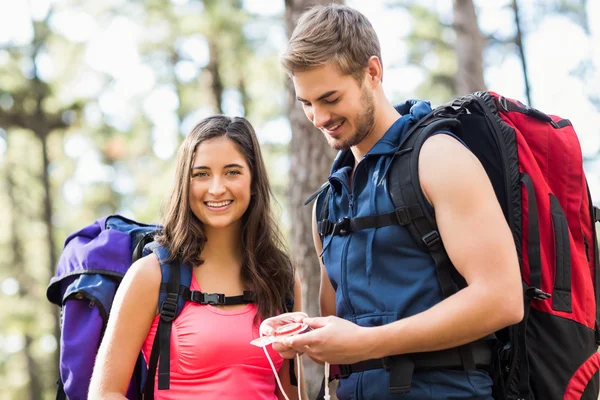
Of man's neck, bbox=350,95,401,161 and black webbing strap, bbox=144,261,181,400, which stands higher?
man's neck, bbox=350,95,401,161

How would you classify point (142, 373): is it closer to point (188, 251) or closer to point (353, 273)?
point (188, 251)

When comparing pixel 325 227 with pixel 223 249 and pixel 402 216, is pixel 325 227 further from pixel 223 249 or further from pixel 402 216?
pixel 223 249

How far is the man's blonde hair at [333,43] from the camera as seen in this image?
3.04 m

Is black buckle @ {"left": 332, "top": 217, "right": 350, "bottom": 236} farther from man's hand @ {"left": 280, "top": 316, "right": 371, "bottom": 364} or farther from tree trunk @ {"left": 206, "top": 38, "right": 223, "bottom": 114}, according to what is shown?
tree trunk @ {"left": 206, "top": 38, "right": 223, "bottom": 114}

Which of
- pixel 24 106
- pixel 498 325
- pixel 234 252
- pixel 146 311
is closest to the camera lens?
pixel 498 325

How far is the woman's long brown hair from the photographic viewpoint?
3.44 metres

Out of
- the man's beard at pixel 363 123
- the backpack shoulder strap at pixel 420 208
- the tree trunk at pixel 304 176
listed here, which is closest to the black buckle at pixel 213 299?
the man's beard at pixel 363 123

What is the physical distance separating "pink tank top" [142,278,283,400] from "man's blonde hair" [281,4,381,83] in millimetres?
1237

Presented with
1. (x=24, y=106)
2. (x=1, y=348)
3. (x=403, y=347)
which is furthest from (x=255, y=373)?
(x=1, y=348)

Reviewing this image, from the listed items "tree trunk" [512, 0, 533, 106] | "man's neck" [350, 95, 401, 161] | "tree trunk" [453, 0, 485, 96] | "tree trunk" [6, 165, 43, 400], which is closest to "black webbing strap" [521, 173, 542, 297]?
"man's neck" [350, 95, 401, 161]

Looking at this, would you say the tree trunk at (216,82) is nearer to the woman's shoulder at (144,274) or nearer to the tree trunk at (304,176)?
the tree trunk at (304,176)

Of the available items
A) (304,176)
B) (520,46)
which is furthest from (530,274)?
(520,46)

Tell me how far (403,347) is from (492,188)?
73 centimetres

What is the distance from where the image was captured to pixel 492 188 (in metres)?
2.73
